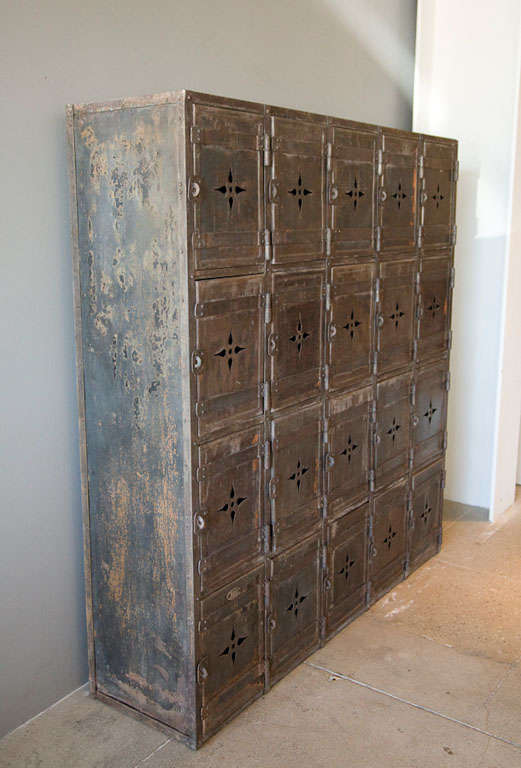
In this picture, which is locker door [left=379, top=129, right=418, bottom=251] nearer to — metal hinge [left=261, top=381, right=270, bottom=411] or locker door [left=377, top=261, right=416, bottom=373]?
locker door [left=377, top=261, right=416, bottom=373]

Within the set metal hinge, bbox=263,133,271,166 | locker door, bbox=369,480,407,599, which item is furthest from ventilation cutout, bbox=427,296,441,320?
metal hinge, bbox=263,133,271,166

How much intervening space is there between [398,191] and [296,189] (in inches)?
29.9

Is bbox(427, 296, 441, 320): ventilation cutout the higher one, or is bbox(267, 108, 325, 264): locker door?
bbox(267, 108, 325, 264): locker door

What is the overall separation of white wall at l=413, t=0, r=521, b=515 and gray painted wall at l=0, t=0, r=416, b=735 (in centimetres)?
157

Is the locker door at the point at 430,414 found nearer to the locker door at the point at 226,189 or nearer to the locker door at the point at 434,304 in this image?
the locker door at the point at 434,304

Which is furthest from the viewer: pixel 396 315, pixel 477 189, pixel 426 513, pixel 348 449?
pixel 477 189

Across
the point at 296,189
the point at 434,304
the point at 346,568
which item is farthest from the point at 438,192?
the point at 346,568

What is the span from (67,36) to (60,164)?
1.30 feet

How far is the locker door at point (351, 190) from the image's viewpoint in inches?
112

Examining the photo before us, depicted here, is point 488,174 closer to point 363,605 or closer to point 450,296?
point 450,296

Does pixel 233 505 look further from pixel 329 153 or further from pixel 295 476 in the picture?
pixel 329 153

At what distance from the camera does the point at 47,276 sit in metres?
2.53

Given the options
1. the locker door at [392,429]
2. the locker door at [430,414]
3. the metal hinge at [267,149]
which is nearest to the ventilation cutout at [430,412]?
the locker door at [430,414]

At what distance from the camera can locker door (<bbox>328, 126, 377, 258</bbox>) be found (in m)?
2.84
